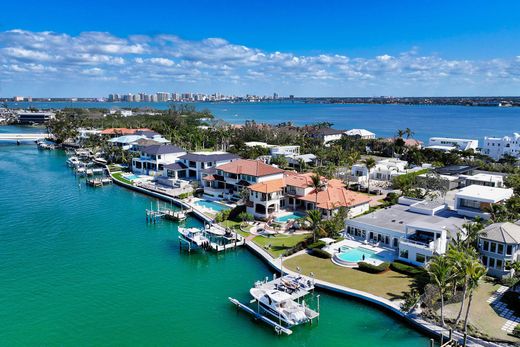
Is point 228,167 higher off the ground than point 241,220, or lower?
higher

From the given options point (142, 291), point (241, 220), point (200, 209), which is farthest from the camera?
point (200, 209)

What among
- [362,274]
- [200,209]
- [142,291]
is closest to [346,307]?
[362,274]

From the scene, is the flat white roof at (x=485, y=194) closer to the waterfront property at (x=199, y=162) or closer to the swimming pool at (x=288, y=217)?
the swimming pool at (x=288, y=217)

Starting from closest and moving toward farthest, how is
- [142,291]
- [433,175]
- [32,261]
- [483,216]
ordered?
[142,291], [32,261], [483,216], [433,175]

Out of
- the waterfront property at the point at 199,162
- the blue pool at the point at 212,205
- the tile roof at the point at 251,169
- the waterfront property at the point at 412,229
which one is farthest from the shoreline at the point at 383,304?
the waterfront property at the point at 199,162

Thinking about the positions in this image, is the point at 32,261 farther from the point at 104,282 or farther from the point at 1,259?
the point at 104,282

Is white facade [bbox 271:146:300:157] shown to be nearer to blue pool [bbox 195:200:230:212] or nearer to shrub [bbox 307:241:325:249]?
blue pool [bbox 195:200:230:212]

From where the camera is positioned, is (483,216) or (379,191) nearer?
(483,216)
